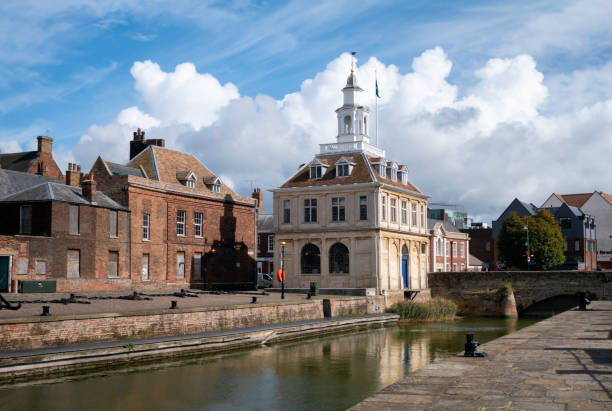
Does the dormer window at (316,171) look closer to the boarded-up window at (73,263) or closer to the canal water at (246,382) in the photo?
the boarded-up window at (73,263)

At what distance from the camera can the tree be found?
66312 mm

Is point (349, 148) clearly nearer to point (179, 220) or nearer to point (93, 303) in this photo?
point (179, 220)

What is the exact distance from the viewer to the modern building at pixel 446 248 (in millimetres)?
68500

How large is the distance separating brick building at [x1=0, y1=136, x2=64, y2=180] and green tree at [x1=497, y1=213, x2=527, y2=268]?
144 feet

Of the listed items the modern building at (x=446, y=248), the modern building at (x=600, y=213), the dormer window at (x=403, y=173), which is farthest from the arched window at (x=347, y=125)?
the modern building at (x=600, y=213)

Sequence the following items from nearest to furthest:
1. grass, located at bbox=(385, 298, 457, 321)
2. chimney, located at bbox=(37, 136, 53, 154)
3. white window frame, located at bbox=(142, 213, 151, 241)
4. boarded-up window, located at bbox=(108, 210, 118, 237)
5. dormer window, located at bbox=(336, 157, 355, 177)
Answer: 1. boarded-up window, located at bbox=(108, 210, 118, 237)
2. white window frame, located at bbox=(142, 213, 151, 241)
3. grass, located at bbox=(385, 298, 457, 321)
4. dormer window, located at bbox=(336, 157, 355, 177)
5. chimney, located at bbox=(37, 136, 53, 154)

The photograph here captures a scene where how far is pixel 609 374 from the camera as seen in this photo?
14.1 m

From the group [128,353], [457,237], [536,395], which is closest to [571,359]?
[536,395]

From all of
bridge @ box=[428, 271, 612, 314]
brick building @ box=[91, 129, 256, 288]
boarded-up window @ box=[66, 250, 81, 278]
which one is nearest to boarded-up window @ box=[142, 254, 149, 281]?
brick building @ box=[91, 129, 256, 288]

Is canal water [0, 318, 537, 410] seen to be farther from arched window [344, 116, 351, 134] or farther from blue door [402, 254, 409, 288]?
arched window [344, 116, 351, 134]

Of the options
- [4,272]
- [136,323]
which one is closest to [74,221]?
[4,272]

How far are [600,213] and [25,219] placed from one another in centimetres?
7628

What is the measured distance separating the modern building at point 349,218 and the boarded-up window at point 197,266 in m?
7.08

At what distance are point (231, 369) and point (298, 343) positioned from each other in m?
8.83
